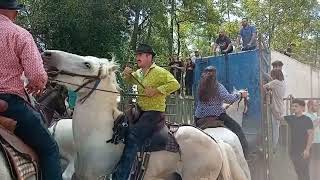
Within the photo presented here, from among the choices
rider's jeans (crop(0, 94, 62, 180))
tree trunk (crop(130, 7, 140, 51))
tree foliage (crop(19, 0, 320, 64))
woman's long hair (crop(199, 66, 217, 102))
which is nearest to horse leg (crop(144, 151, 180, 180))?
woman's long hair (crop(199, 66, 217, 102))

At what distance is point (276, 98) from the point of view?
40.4 ft

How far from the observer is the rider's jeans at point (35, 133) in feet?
14.8

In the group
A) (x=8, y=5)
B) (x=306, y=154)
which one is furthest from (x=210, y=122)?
(x=8, y=5)

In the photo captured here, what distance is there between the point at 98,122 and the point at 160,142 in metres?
0.86

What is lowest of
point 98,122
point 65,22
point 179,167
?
point 179,167

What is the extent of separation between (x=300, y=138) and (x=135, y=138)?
4.82m

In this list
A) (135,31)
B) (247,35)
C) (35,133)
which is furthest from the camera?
(135,31)

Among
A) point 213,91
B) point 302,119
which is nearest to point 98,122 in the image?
point 213,91

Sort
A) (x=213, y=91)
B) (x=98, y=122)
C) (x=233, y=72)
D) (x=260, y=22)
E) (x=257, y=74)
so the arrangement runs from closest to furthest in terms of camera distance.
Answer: (x=98, y=122)
(x=213, y=91)
(x=257, y=74)
(x=233, y=72)
(x=260, y=22)

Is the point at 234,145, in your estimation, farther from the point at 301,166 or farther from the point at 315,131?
the point at 315,131

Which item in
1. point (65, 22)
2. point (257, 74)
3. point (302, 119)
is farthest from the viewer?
point (65, 22)

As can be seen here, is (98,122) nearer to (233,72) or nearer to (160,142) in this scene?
(160,142)

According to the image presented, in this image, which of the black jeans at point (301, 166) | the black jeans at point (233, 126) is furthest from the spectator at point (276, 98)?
the black jeans at point (233, 126)

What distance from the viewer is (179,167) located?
7.86 m
